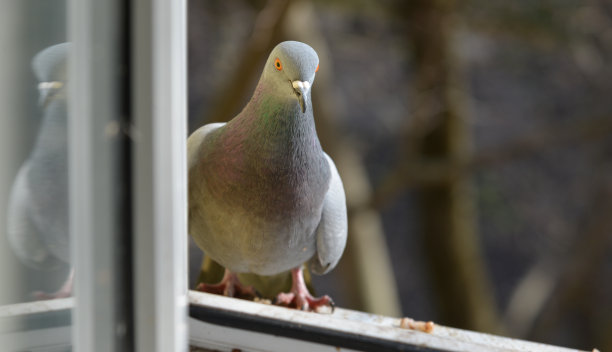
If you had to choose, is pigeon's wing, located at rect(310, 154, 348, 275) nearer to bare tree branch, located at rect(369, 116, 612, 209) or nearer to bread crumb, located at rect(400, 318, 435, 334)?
bread crumb, located at rect(400, 318, 435, 334)

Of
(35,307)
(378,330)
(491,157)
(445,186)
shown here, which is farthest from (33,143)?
(445,186)

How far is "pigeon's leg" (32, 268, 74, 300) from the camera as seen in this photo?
0.62 metres

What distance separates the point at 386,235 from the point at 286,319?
425 centimetres

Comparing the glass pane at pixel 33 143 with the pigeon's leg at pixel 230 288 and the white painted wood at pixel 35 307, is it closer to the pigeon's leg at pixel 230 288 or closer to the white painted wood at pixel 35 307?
the white painted wood at pixel 35 307

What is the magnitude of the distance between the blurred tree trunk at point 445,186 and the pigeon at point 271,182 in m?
2.35

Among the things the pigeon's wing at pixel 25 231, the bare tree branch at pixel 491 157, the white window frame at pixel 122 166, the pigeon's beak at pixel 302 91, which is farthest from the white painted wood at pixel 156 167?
the bare tree branch at pixel 491 157

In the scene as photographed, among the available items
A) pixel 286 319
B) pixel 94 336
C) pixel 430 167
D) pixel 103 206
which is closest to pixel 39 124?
pixel 103 206

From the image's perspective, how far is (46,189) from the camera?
0.68 meters

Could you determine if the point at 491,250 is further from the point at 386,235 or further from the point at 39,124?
the point at 39,124

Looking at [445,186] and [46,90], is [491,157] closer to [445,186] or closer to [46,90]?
[445,186]

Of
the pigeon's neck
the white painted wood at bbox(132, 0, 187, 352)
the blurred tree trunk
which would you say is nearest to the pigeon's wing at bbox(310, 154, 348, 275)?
the pigeon's neck

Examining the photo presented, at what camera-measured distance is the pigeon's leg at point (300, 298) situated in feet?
4.36

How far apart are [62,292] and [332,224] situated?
67cm

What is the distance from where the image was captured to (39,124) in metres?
0.62
